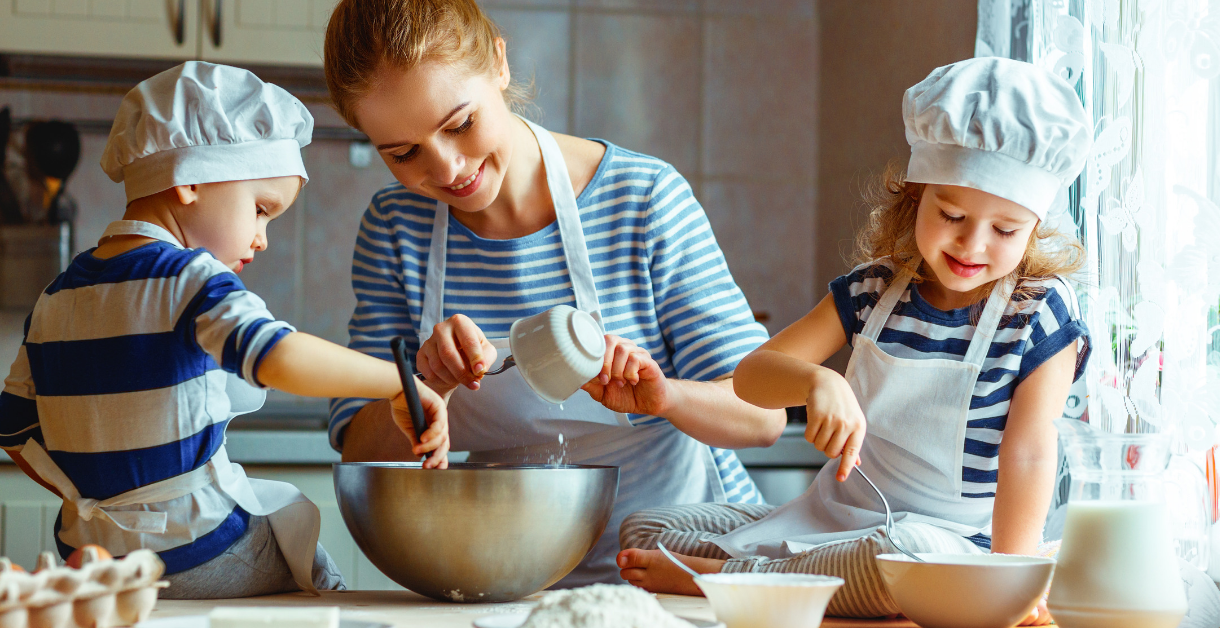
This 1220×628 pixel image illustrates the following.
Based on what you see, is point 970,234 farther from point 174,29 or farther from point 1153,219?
point 174,29

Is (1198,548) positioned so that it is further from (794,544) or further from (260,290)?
(260,290)

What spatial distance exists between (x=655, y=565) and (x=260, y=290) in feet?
6.04

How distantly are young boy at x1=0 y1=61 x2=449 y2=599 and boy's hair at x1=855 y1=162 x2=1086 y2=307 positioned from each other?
2.03 feet

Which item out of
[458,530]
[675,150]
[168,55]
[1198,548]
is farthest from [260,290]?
[1198,548]

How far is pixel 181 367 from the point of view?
2.82 feet

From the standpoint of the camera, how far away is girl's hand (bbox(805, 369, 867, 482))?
Answer: 879 millimetres

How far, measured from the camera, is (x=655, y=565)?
39.7 inches

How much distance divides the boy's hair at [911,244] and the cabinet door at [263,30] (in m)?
1.38

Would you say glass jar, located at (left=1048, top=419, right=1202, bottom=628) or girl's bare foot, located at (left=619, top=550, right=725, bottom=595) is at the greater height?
Result: glass jar, located at (left=1048, top=419, right=1202, bottom=628)

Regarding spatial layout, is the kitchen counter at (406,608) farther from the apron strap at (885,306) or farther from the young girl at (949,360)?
the apron strap at (885,306)

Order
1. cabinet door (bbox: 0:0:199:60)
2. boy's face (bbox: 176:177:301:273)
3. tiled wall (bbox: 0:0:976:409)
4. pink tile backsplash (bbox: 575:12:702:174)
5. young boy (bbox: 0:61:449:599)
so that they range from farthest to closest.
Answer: pink tile backsplash (bbox: 575:12:702:174), tiled wall (bbox: 0:0:976:409), cabinet door (bbox: 0:0:199:60), boy's face (bbox: 176:177:301:273), young boy (bbox: 0:61:449:599)

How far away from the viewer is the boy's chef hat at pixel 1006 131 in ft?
3.34

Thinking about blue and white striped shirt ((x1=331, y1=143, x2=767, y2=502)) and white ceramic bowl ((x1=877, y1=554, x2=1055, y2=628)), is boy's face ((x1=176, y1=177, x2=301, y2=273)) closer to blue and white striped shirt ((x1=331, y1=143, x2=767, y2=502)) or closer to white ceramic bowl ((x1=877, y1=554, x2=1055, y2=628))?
blue and white striped shirt ((x1=331, y1=143, x2=767, y2=502))

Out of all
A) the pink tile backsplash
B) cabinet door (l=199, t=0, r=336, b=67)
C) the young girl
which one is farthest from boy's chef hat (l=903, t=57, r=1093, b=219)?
the pink tile backsplash
